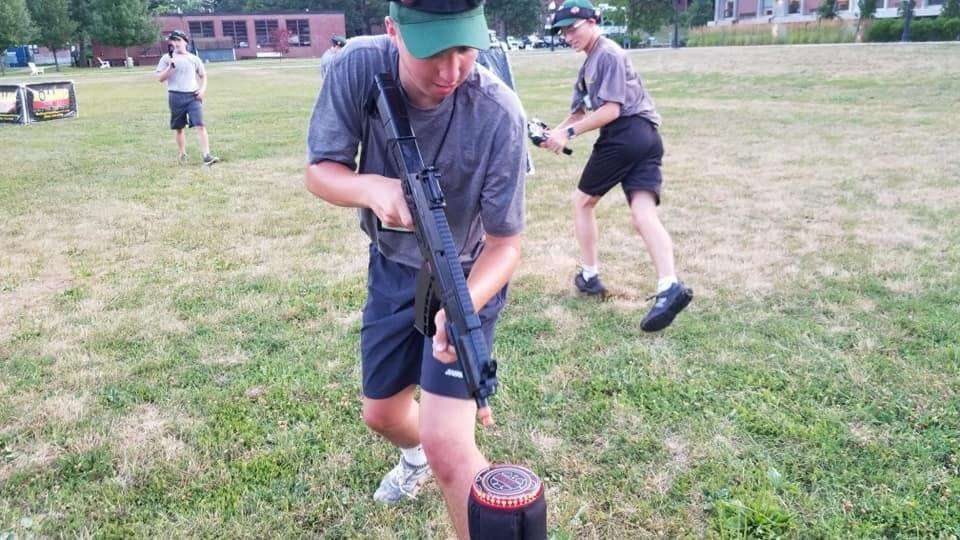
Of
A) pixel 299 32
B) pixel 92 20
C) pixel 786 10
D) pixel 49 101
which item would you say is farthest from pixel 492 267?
pixel 299 32

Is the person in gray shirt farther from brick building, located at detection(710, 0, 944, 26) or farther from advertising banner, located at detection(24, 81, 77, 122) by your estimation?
brick building, located at detection(710, 0, 944, 26)

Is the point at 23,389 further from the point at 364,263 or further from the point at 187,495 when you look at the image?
the point at 364,263

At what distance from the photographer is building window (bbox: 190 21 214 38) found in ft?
300

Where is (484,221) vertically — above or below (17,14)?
below

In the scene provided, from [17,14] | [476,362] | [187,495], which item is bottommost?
[187,495]

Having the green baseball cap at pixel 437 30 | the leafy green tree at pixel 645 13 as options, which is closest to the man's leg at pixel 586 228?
the green baseball cap at pixel 437 30

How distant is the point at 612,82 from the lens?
17.5ft

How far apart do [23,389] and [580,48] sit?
14.0 ft

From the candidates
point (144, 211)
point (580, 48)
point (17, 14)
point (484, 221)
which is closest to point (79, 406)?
point (484, 221)

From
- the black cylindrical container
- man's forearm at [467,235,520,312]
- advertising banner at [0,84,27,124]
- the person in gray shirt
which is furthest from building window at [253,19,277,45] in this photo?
the black cylindrical container

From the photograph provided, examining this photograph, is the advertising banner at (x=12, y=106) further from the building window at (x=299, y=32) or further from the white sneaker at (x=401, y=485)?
the building window at (x=299, y=32)

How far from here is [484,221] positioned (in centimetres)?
265

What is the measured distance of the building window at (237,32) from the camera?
92.8m

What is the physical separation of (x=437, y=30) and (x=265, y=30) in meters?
101
